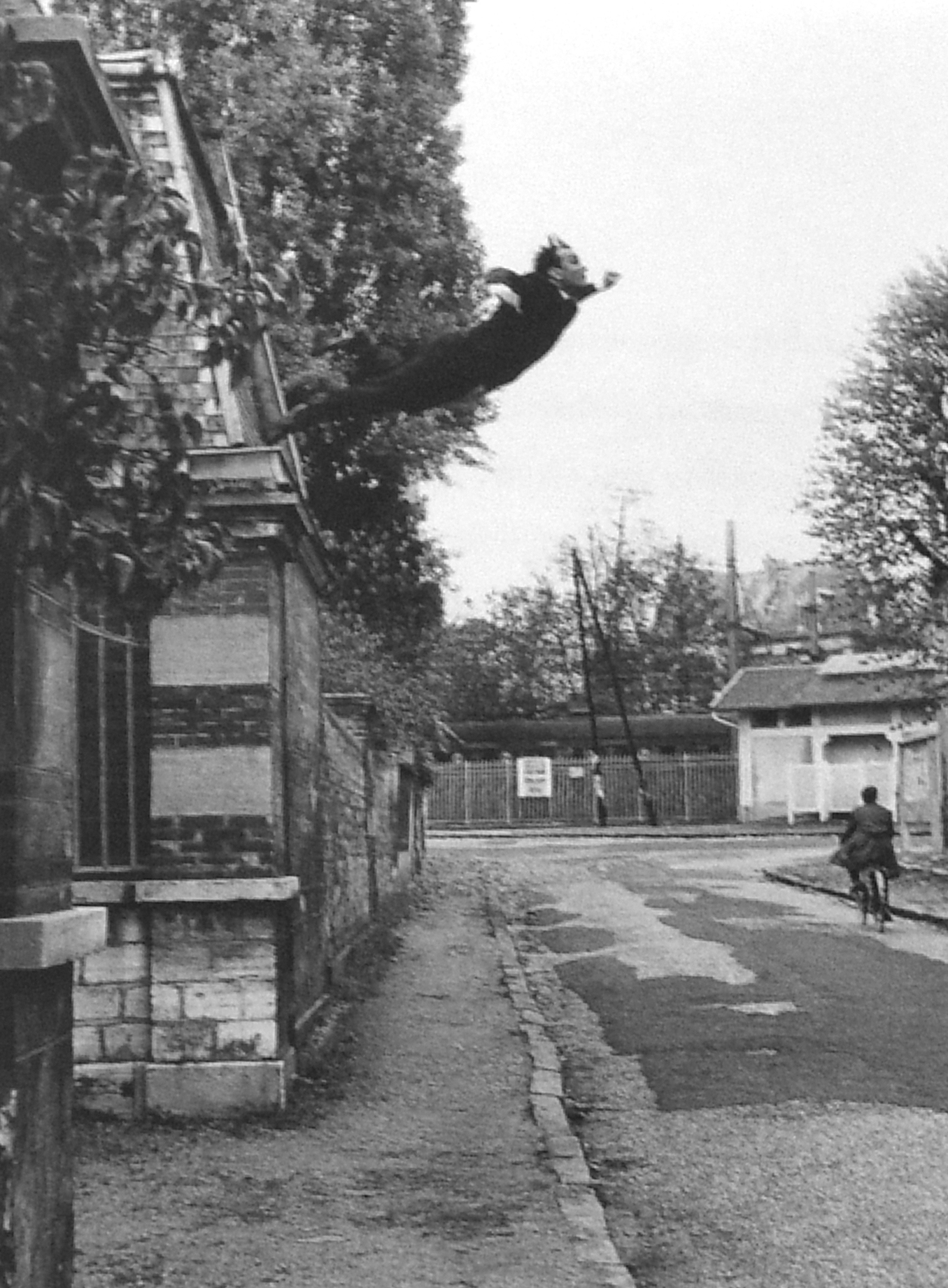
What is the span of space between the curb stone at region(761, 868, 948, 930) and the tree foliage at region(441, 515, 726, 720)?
118 ft

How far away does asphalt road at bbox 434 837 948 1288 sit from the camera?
7.05 m

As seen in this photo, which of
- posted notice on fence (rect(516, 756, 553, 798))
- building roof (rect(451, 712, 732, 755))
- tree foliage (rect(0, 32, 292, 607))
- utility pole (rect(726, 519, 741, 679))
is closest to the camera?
tree foliage (rect(0, 32, 292, 607))

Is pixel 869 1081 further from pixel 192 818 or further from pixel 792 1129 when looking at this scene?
pixel 192 818

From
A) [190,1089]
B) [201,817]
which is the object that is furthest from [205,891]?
A: [190,1089]

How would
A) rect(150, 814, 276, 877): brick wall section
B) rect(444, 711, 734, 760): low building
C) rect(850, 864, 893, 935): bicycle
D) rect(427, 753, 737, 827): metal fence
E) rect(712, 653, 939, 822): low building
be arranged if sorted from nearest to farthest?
rect(150, 814, 276, 877): brick wall section → rect(850, 864, 893, 935): bicycle → rect(712, 653, 939, 822): low building → rect(427, 753, 737, 827): metal fence → rect(444, 711, 734, 760): low building

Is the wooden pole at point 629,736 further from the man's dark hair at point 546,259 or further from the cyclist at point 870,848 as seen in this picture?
the man's dark hair at point 546,259

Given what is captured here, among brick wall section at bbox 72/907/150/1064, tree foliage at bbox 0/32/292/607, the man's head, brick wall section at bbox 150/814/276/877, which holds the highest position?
the man's head

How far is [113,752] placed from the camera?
32.6ft

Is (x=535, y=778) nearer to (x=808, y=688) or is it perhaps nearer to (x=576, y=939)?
(x=808, y=688)

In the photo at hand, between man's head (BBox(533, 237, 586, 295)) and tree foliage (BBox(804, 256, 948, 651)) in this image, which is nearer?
man's head (BBox(533, 237, 586, 295))

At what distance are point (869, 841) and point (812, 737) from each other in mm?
30070

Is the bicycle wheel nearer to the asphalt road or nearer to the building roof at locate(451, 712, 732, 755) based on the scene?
the asphalt road

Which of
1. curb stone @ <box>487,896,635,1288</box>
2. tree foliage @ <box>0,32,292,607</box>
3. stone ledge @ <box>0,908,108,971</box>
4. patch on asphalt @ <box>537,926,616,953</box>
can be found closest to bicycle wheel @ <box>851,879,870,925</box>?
patch on asphalt @ <box>537,926,616,953</box>

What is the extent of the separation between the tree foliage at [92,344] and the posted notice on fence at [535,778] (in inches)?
1757
